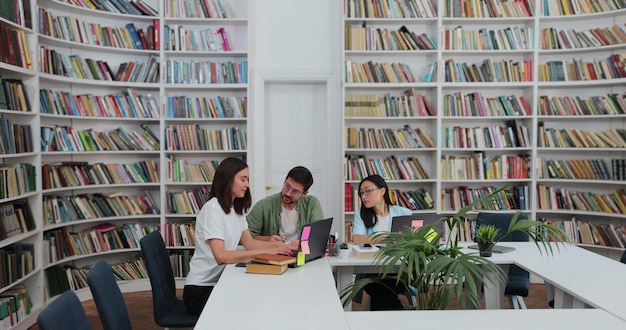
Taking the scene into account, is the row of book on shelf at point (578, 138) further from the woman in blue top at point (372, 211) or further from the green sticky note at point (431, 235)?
the green sticky note at point (431, 235)

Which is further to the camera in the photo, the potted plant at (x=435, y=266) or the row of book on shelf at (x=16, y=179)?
the row of book on shelf at (x=16, y=179)

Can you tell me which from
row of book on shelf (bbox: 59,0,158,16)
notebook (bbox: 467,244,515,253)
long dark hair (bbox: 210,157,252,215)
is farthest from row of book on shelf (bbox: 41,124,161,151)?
notebook (bbox: 467,244,515,253)

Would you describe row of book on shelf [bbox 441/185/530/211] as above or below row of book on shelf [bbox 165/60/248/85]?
below

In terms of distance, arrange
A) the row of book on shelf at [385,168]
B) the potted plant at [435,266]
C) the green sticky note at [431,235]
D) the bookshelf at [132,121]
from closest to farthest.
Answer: the potted plant at [435,266], the green sticky note at [431,235], the bookshelf at [132,121], the row of book on shelf at [385,168]

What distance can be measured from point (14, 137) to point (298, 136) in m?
2.90

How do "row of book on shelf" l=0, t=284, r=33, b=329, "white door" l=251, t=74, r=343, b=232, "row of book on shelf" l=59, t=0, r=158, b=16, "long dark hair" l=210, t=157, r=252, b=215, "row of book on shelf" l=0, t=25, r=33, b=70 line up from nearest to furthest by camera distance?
1. "long dark hair" l=210, t=157, r=252, b=215
2. "row of book on shelf" l=0, t=284, r=33, b=329
3. "row of book on shelf" l=0, t=25, r=33, b=70
4. "row of book on shelf" l=59, t=0, r=158, b=16
5. "white door" l=251, t=74, r=343, b=232

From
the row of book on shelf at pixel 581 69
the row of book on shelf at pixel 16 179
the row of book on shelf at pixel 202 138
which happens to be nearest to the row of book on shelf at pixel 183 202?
the row of book on shelf at pixel 202 138

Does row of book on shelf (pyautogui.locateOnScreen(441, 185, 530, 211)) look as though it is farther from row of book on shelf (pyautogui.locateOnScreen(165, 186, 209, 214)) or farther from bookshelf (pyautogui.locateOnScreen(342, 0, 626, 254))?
row of book on shelf (pyautogui.locateOnScreen(165, 186, 209, 214))

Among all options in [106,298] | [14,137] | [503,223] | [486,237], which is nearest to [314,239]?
[486,237]

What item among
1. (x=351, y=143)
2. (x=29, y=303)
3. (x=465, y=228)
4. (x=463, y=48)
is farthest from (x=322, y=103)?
(x=29, y=303)

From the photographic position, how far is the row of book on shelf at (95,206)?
5.49 metres

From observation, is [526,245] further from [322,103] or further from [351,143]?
[322,103]

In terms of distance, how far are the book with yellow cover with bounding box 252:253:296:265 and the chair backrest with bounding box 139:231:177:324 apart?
0.57 meters

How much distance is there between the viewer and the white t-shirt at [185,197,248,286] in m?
3.49
